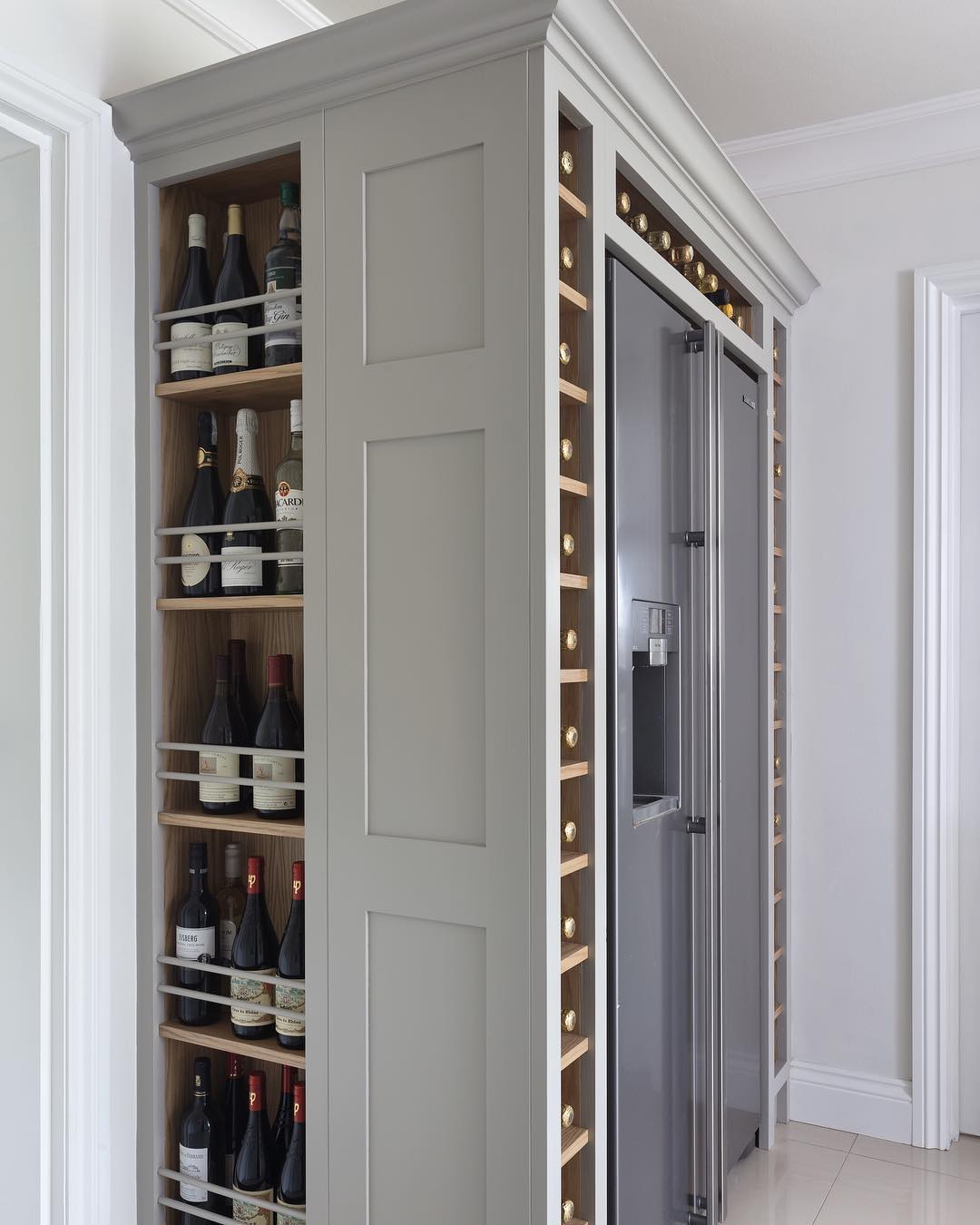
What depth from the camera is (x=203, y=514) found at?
189cm

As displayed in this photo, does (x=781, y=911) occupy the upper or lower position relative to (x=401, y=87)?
lower

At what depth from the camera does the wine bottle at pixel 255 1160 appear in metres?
1.78

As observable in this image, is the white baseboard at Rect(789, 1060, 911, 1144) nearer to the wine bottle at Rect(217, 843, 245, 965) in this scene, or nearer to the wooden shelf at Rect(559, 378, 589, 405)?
the wine bottle at Rect(217, 843, 245, 965)

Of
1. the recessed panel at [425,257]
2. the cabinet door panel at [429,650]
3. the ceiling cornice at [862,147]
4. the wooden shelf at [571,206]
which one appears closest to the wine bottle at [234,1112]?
the cabinet door panel at [429,650]

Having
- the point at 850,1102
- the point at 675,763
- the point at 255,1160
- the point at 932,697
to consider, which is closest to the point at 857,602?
the point at 932,697

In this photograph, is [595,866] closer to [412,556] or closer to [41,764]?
[412,556]

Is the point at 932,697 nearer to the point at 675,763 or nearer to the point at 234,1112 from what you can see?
the point at 675,763

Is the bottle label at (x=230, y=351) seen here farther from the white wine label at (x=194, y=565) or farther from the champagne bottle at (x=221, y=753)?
the champagne bottle at (x=221, y=753)

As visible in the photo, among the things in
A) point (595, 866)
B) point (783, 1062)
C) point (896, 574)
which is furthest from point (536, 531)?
point (783, 1062)

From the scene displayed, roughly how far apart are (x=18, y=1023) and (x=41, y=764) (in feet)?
1.45

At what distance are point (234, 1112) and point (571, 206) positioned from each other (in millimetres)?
1643

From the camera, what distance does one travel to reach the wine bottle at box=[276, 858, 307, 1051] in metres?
1.74

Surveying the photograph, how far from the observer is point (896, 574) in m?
2.79

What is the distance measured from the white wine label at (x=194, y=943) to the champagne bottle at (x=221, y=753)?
209 mm
